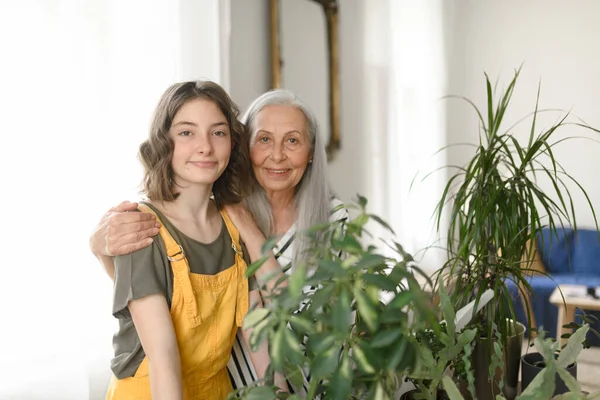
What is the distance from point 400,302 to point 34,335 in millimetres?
1215

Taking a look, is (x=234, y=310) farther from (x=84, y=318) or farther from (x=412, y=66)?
(x=412, y=66)

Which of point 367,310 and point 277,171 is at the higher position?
point 277,171

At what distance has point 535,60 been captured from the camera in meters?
4.97

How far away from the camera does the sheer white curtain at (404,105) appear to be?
175 inches

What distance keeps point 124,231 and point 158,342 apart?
0.71 feet

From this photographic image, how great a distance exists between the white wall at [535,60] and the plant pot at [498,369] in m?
3.53

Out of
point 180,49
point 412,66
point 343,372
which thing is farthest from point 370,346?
point 412,66

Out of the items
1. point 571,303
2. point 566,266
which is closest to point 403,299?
point 571,303

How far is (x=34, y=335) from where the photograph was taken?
1489 mm

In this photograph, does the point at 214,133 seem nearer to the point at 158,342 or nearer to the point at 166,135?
the point at 166,135

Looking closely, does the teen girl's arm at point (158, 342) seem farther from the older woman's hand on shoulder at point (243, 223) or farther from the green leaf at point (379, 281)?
the green leaf at point (379, 281)

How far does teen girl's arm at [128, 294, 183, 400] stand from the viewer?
1.07m

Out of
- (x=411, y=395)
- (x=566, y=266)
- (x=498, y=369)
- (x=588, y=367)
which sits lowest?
(x=588, y=367)

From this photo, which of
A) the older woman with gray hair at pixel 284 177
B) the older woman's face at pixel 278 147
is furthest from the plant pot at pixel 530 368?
the older woman's face at pixel 278 147
